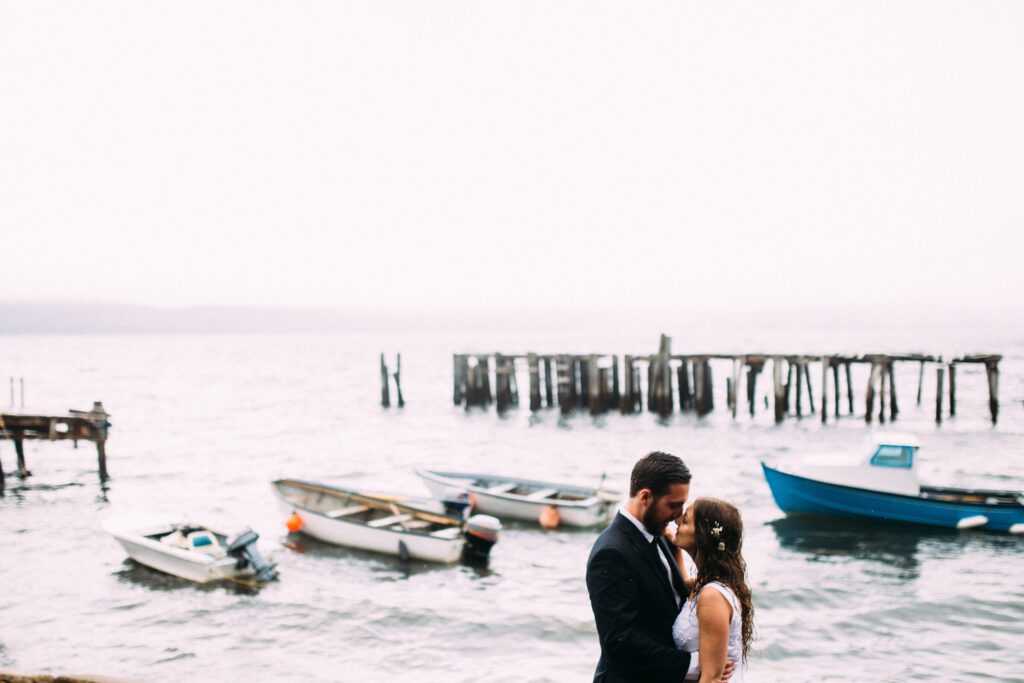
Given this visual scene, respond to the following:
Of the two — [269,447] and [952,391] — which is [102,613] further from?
[952,391]

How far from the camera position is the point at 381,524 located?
1355 centimetres

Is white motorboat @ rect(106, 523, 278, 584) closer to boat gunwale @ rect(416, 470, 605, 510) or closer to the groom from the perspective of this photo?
boat gunwale @ rect(416, 470, 605, 510)

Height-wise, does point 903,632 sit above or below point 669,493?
below

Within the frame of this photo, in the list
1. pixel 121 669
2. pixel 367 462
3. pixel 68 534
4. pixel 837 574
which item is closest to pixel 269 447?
pixel 367 462

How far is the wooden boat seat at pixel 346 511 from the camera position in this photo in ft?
46.2

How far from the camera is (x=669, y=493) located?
287 centimetres

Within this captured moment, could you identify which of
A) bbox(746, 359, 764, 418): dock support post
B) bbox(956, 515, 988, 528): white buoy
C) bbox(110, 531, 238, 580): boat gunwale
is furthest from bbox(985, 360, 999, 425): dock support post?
bbox(110, 531, 238, 580): boat gunwale

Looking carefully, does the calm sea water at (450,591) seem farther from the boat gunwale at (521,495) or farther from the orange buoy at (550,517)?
the boat gunwale at (521,495)

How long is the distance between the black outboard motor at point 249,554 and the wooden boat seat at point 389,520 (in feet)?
6.86

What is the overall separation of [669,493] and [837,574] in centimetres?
1131

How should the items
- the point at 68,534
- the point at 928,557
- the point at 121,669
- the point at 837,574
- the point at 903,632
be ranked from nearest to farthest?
the point at 121,669
the point at 903,632
the point at 837,574
the point at 928,557
the point at 68,534

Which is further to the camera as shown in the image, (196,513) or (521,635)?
(196,513)

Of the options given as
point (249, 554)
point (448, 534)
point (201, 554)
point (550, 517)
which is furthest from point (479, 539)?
point (201, 554)

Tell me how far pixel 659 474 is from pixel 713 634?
2.11 ft
